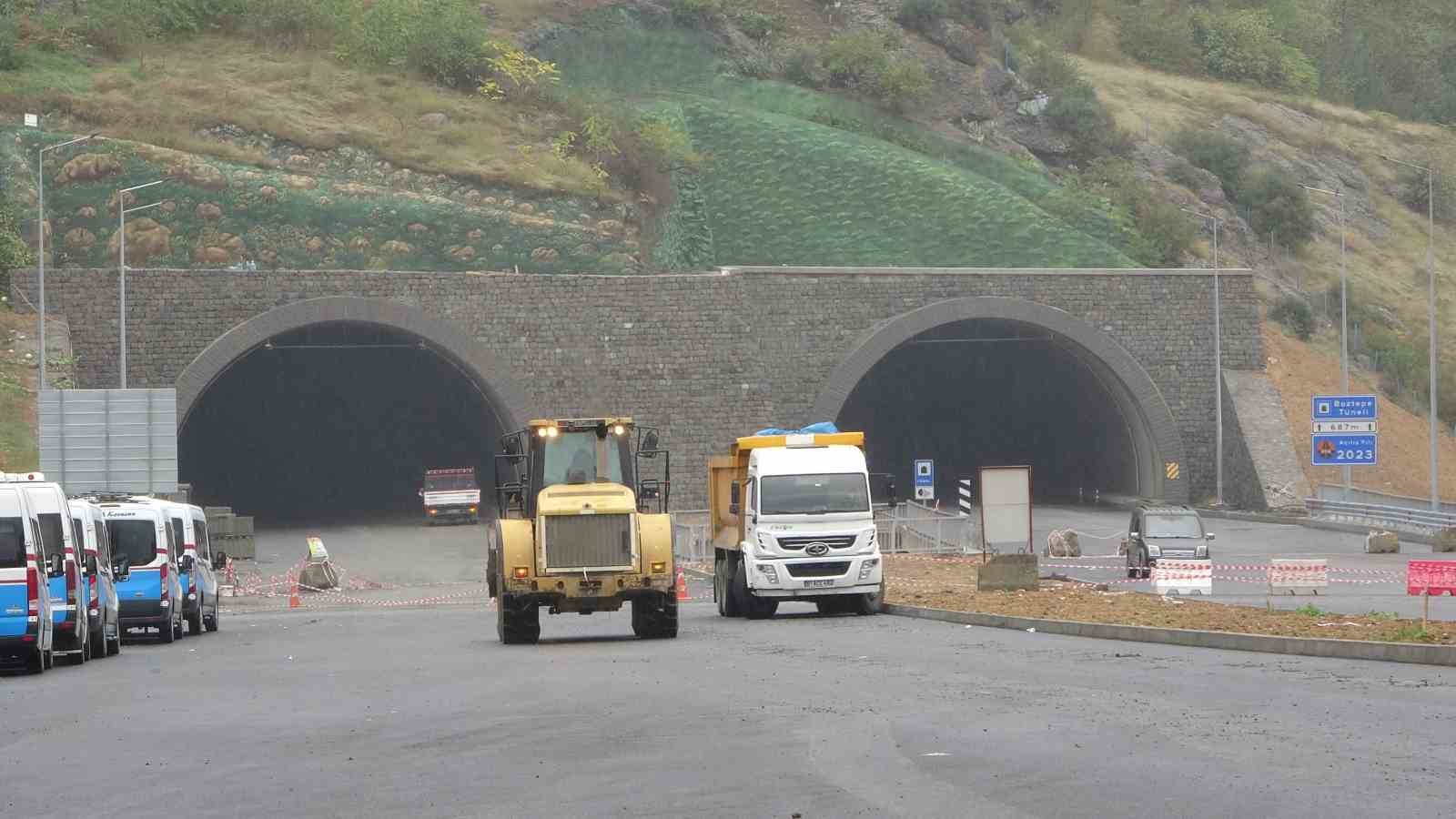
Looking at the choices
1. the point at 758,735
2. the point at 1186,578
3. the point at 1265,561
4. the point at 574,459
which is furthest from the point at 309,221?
the point at 758,735

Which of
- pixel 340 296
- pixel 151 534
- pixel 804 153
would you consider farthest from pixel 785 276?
pixel 151 534

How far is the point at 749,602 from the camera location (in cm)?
3039

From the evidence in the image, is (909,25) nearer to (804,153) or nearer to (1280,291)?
(804,153)

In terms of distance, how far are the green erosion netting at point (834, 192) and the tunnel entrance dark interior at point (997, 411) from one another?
4124 millimetres

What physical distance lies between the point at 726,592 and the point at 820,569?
2.62 m

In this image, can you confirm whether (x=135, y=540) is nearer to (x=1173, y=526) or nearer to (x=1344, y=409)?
(x=1173, y=526)

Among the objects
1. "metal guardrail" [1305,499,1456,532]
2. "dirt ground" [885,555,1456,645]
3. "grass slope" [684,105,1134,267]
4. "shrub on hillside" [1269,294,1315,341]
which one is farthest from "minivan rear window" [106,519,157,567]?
"shrub on hillside" [1269,294,1315,341]

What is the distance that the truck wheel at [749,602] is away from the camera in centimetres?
3031

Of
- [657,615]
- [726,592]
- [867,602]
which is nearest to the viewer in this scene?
[657,615]

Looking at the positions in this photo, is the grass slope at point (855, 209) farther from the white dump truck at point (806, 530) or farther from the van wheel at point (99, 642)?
the van wheel at point (99, 642)

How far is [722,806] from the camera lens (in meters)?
10.6

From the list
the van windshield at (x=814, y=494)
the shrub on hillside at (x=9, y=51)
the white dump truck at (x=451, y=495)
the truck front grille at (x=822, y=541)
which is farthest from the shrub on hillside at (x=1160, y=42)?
the truck front grille at (x=822, y=541)

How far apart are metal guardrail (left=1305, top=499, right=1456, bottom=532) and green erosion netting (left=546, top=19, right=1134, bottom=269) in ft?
54.6

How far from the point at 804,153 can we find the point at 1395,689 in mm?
65452
